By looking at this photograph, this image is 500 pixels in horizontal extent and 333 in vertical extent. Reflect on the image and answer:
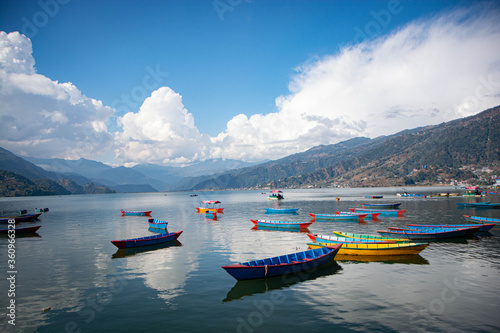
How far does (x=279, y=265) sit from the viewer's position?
23.9m

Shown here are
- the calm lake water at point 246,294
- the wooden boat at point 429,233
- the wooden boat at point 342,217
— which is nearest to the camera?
the calm lake water at point 246,294

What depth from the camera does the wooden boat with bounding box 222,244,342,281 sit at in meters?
23.1

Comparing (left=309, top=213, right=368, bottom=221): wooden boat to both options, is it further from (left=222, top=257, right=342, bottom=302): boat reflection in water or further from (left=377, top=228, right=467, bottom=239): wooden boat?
(left=222, top=257, right=342, bottom=302): boat reflection in water

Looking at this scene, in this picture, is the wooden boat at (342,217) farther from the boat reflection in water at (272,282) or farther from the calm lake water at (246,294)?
the boat reflection in water at (272,282)

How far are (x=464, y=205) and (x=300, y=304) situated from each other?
8967 cm

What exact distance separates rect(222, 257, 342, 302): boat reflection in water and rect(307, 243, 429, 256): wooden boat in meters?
4.19

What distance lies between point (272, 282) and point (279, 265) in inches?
64.7

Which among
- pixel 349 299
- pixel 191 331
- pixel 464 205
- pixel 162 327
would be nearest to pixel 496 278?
pixel 349 299

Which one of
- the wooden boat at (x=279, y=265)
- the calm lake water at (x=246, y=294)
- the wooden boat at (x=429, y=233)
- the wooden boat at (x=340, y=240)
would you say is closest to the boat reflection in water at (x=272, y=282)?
the calm lake water at (x=246, y=294)

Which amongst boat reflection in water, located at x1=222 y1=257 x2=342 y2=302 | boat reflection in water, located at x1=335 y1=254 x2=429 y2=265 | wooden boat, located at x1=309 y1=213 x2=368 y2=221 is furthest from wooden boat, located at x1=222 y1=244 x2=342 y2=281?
wooden boat, located at x1=309 y1=213 x2=368 y2=221

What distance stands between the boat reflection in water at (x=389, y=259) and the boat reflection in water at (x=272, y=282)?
359cm

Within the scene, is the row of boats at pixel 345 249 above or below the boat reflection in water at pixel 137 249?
above

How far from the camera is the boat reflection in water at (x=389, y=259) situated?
29.7 m

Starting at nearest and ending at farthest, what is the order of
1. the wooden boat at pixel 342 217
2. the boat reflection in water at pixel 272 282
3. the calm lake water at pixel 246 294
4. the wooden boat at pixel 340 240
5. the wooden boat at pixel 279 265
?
the calm lake water at pixel 246 294, the boat reflection in water at pixel 272 282, the wooden boat at pixel 279 265, the wooden boat at pixel 340 240, the wooden boat at pixel 342 217
